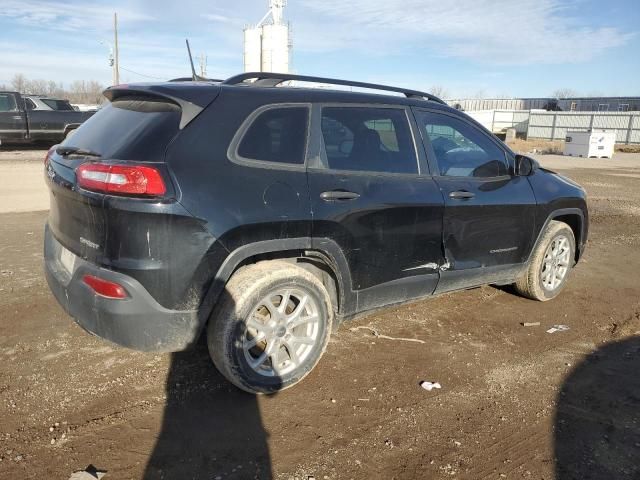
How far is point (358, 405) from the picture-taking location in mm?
3150

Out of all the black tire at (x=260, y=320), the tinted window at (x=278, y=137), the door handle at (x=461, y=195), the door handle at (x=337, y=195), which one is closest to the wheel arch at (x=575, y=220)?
the door handle at (x=461, y=195)

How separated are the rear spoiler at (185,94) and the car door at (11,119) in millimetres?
16975

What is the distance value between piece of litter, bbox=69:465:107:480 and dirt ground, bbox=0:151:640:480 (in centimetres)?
4

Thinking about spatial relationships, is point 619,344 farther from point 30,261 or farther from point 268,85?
A: point 30,261

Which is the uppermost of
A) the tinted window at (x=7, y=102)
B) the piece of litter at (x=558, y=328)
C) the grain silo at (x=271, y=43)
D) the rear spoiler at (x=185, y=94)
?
the grain silo at (x=271, y=43)

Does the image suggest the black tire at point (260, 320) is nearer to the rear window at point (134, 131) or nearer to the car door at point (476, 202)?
the rear window at point (134, 131)

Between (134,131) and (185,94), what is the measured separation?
356mm

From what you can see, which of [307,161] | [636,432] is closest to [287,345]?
[307,161]

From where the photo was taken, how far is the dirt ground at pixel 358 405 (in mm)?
2611

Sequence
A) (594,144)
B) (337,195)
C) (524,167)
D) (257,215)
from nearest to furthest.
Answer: (257,215)
(337,195)
(524,167)
(594,144)

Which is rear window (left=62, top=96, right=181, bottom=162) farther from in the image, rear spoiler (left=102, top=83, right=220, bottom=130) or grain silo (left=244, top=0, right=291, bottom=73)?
grain silo (left=244, top=0, right=291, bottom=73)

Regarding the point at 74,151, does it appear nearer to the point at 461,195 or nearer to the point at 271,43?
the point at 461,195

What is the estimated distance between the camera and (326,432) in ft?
9.46

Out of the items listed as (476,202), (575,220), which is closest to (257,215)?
(476,202)
